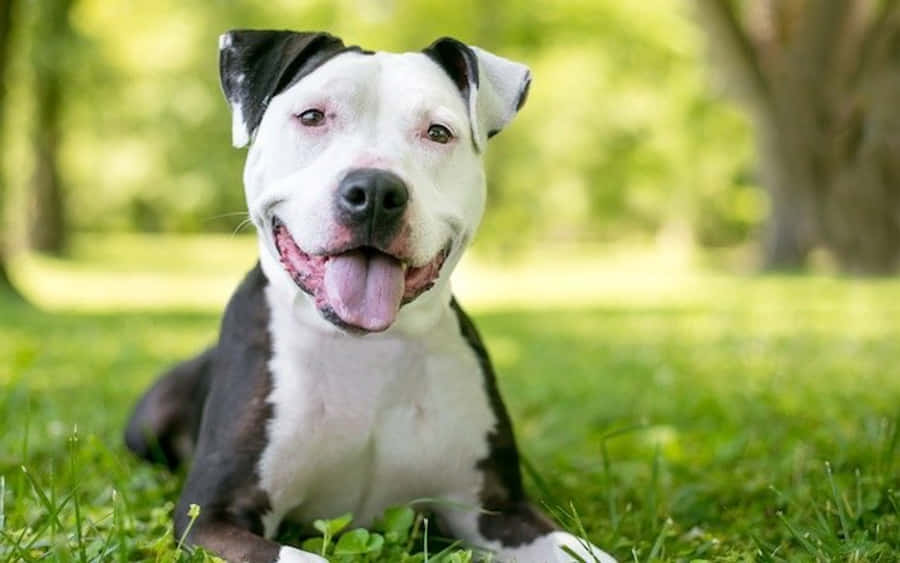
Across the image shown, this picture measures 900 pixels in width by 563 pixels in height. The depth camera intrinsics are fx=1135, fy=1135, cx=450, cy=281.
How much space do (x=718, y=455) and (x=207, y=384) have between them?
183 cm

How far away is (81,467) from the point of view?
3.74 m

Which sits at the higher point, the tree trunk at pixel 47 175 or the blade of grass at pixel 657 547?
the blade of grass at pixel 657 547

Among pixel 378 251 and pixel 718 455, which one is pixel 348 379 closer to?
pixel 378 251

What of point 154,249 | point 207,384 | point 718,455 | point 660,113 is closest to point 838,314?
point 718,455

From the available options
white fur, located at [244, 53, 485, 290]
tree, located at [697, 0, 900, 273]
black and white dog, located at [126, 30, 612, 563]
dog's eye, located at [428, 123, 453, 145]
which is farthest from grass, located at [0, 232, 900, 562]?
tree, located at [697, 0, 900, 273]

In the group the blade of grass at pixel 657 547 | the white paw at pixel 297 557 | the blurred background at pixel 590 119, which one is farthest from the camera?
the blurred background at pixel 590 119

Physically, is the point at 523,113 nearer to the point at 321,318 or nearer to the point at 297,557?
the point at 321,318

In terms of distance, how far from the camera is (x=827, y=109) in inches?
677

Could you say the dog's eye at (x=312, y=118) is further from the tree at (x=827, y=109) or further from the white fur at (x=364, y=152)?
the tree at (x=827, y=109)

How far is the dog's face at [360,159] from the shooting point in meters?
2.57

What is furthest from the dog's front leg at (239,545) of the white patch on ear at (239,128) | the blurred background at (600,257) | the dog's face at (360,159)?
the white patch on ear at (239,128)

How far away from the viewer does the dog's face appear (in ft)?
8.45

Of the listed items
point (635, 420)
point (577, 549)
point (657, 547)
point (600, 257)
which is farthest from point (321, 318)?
point (600, 257)

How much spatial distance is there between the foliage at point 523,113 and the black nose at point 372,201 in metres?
23.1
